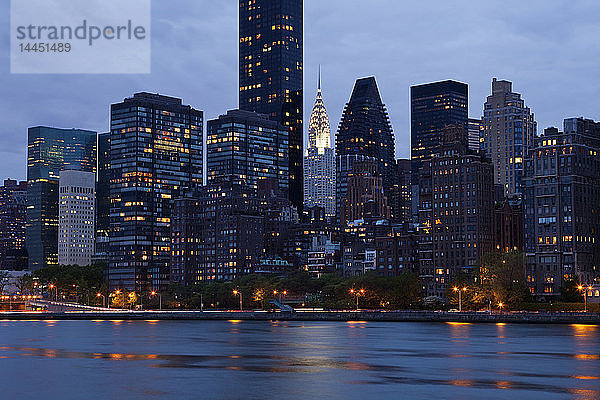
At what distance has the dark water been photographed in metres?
89.3

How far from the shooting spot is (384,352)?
5320 inches

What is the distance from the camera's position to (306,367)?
370ft

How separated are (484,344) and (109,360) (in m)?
59.7

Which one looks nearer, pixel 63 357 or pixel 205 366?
pixel 205 366

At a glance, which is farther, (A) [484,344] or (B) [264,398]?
(A) [484,344]

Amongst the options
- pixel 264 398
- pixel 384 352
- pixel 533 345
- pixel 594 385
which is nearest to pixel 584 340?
pixel 533 345

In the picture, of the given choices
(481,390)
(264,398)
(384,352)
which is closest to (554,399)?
(481,390)

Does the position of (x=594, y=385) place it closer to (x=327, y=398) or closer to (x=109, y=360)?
(x=327, y=398)

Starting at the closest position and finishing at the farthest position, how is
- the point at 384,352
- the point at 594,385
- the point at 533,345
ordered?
the point at 594,385, the point at 384,352, the point at 533,345

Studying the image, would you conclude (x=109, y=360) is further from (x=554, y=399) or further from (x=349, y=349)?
(x=554, y=399)

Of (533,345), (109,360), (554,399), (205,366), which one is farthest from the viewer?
(533,345)

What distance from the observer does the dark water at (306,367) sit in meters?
89.3

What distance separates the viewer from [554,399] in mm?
84312

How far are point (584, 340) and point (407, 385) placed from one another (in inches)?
3007
